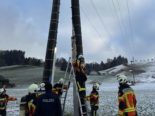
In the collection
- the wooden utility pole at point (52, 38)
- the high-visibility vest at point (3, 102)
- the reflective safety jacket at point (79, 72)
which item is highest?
the wooden utility pole at point (52, 38)

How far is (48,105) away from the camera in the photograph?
12.9 m

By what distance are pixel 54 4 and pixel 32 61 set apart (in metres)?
143

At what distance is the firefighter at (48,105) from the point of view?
1287 cm

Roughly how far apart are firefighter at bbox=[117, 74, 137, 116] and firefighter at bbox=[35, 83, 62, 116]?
91.9 inches

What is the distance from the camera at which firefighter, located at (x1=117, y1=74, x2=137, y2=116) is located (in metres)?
14.4

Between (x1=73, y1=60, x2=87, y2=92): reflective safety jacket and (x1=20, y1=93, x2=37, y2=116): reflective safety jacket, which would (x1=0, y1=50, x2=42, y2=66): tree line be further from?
(x1=20, y1=93, x2=37, y2=116): reflective safety jacket

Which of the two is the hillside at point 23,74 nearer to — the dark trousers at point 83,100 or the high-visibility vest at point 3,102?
the high-visibility vest at point 3,102

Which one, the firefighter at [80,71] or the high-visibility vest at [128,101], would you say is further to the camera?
the firefighter at [80,71]

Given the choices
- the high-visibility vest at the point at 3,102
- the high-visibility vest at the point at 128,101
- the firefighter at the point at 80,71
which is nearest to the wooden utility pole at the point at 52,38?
the high-visibility vest at the point at 3,102

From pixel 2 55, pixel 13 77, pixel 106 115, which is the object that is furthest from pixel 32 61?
pixel 106 115

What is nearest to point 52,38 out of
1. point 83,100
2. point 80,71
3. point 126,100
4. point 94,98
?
point 94,98

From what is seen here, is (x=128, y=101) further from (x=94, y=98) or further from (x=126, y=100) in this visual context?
(x=94, y=98)

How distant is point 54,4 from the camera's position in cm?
2538

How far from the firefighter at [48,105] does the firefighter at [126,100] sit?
7.66ft
